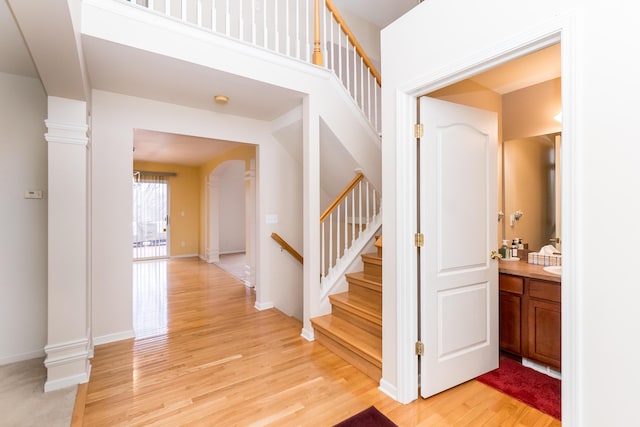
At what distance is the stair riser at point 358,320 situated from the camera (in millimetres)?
2637

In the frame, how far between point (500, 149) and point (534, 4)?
204 cm

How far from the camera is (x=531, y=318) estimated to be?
2.46 meters

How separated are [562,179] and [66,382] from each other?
3392 millimetres

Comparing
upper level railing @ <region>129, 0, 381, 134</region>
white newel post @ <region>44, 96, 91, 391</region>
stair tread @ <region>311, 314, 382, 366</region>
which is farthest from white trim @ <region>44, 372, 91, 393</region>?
upper level railing @ <region>129, 0, 381, 134</region>

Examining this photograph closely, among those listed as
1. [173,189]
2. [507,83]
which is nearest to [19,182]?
[507,83]

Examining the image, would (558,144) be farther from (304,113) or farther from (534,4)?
(304,113)

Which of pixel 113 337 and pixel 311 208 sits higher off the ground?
pixel 311 208

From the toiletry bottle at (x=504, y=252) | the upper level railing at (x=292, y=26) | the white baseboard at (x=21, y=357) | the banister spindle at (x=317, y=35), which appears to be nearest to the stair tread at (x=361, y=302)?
the toiletry bottle at (x=504, y=252)

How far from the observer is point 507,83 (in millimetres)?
2859

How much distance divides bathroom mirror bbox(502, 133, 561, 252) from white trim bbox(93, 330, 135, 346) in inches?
157

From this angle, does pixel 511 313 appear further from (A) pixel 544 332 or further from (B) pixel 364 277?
(B) pixel 364 277

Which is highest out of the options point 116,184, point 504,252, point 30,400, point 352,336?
point 116,184

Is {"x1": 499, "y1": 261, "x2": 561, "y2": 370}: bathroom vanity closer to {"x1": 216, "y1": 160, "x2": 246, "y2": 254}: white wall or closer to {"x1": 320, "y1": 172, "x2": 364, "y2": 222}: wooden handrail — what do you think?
{"x1": 320, "y1": 172, "x2": 364, "y2": 222}: wooden handrail

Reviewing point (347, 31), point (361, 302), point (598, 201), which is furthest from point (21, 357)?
point (347, 31)
